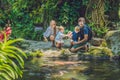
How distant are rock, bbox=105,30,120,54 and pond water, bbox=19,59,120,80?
1.20m

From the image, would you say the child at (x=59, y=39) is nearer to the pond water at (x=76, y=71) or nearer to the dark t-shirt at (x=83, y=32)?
the dark t-shirt at (x=83, y=32)

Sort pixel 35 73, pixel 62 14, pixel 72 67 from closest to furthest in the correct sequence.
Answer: pixel 35 73 < pixel 72 67 < pixel 62 14

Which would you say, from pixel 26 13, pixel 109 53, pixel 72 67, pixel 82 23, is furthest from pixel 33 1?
pixel 72 67

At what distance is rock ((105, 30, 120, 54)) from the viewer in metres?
14.3

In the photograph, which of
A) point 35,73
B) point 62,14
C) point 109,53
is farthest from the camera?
point 62,14

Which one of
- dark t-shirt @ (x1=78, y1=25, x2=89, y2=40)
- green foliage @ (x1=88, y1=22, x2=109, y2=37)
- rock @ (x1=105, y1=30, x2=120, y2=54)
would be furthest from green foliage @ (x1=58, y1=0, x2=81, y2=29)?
rock @ (x1=105, y1=30, x2=120, y2=54)

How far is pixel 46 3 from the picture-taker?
18953 millimetres

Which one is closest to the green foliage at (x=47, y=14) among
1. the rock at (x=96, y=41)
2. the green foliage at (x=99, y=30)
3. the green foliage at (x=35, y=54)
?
the green foliage at (x=99, y=30)

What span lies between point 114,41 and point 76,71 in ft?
12.6

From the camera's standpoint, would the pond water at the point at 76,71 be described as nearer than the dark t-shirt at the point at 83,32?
Yes

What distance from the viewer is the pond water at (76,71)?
10.4 m

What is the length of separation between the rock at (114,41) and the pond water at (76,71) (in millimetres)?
1198

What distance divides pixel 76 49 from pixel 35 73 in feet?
13.5

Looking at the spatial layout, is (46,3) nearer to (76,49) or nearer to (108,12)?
(108,12)
